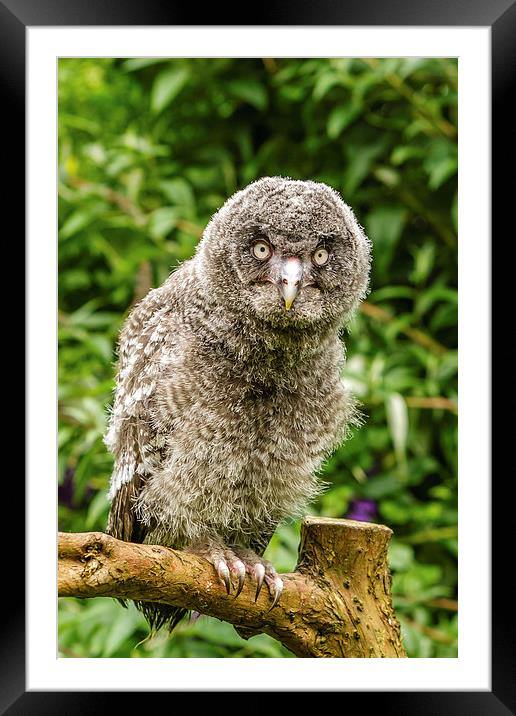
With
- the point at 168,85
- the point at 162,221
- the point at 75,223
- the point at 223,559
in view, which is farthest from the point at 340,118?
the point at 223,559

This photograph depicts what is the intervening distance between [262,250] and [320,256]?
133mm

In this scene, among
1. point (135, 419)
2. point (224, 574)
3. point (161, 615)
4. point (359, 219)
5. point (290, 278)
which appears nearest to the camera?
point (290, 278)

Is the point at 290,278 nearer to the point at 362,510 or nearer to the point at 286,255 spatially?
the point at 286,255

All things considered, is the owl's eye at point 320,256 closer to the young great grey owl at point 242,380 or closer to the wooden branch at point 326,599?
the young great grey owl at point 242,380

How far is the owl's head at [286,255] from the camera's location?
6.41 ft

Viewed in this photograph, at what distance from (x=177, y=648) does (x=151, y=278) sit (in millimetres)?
1270

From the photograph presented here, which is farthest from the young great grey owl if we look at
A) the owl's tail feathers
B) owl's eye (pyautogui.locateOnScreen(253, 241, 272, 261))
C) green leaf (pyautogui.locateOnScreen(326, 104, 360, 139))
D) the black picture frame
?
green leaf (pyautogui.locateOnScreen(326, 104, 360, 139))

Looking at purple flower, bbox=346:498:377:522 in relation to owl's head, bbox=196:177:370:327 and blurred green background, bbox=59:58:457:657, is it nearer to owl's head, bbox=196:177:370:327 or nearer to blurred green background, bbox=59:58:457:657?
blurred green background, bbox=59:58:457:657

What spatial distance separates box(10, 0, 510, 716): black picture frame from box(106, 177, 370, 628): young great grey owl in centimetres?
37

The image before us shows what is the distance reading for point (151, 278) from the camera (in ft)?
10.5
